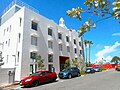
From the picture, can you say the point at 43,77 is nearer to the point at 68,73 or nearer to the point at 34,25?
the point at 68,73

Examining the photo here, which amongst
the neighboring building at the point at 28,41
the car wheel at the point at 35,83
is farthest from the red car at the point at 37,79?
the neighboring building at the point at 28,41

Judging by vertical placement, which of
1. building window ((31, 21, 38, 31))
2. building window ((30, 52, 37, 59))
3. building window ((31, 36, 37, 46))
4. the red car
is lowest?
the red car

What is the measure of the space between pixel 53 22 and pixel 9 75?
1862 centimetres

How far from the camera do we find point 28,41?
2894 cm

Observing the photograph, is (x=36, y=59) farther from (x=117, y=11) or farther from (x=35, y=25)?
(x=117, y=11)

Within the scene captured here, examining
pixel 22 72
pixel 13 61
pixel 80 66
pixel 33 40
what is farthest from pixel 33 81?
pixel 80 66

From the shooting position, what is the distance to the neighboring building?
2781 centimetres

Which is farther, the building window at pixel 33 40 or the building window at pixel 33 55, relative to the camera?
the building window at pixel 33 40

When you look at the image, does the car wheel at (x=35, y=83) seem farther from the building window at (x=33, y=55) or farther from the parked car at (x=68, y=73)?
the building window at (x=33, y=55)

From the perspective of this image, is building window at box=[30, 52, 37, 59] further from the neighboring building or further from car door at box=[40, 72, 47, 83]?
car door at box=[40, 72, 47, 83]

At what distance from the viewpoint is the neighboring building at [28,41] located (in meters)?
27.8

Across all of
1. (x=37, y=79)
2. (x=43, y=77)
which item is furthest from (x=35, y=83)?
(x=43, y=77)

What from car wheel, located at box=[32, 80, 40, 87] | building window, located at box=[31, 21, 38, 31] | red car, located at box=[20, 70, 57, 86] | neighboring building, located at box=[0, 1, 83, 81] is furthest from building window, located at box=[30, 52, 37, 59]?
car wheel, located at box=[32, 80, 40, 87]

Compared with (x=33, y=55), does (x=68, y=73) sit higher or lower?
lower
